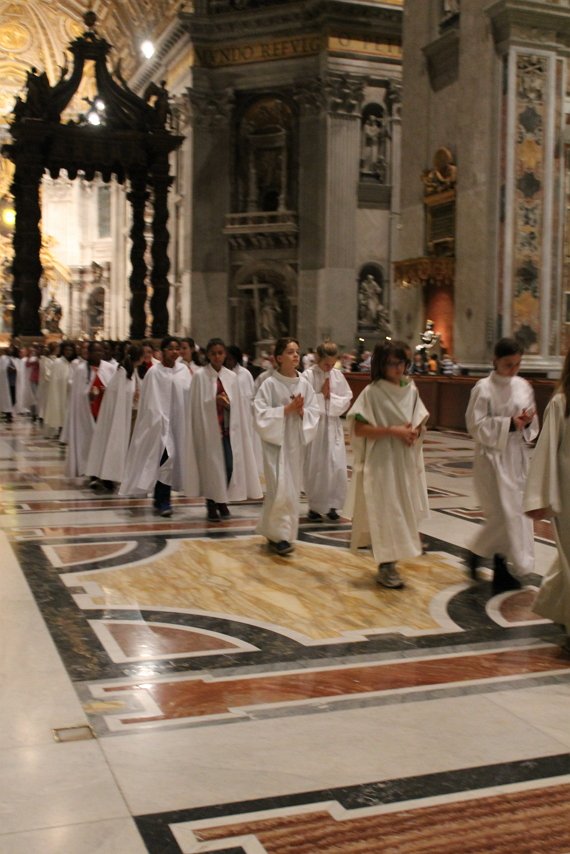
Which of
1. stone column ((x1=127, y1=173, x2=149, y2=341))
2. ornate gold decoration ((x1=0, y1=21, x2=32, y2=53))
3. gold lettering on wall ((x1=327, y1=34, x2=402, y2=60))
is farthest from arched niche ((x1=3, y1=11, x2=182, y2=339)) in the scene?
ornate gold decoration ((x1=0, y1=21, x2=32, y2=53))

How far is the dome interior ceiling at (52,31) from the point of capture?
128ft

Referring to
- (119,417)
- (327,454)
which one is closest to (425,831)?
(327,454)

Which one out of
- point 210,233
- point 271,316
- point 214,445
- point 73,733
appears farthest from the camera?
A: point 210,233

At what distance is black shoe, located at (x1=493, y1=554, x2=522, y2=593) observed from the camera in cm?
652

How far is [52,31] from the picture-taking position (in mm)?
44938

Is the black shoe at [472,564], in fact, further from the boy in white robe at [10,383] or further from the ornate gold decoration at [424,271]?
the boy in white robe at [10,383]

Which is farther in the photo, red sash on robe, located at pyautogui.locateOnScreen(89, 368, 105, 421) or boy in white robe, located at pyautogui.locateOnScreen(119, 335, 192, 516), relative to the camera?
red sash on robe, located at pyautogui.locateOnScreen(89, 368, 105, 421)

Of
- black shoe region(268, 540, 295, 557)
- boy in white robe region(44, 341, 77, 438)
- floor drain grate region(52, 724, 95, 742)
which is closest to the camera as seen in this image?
floor drain grate region(52, 724, 95, 742)

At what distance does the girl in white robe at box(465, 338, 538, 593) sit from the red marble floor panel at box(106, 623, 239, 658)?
2.01 m

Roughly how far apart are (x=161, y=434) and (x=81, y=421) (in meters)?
2.68

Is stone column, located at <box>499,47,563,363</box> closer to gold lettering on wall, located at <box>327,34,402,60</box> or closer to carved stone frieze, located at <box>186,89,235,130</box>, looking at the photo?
gold lettering on wall, located at <box>327,34,402,60</box>

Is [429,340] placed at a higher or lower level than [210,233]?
lower

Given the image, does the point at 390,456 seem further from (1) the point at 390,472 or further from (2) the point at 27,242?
(2) the point at 27,242

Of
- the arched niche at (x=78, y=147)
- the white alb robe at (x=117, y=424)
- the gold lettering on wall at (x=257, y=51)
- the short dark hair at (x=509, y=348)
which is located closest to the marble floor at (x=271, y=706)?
the short dark hair at (x=509, y=348)
